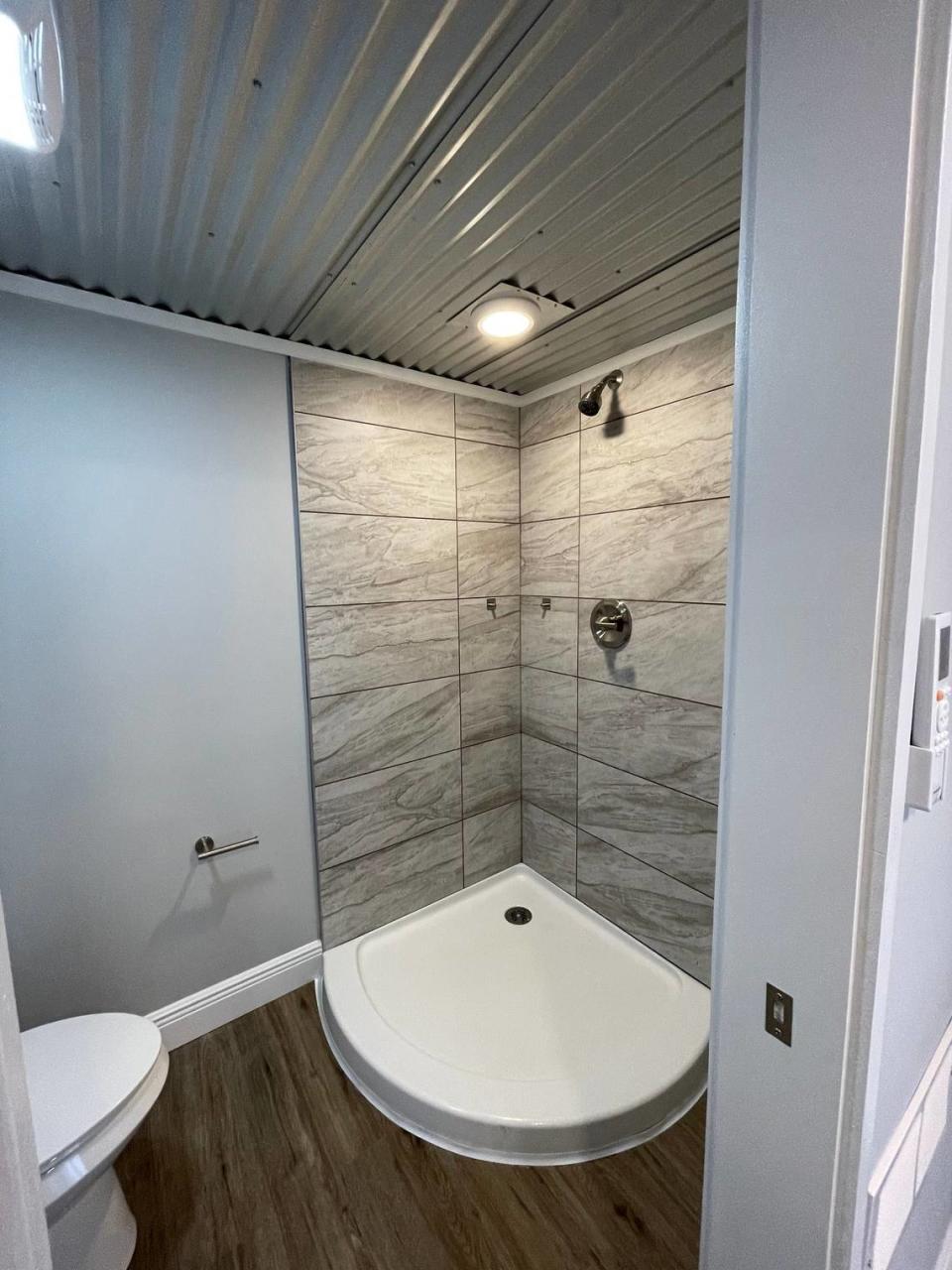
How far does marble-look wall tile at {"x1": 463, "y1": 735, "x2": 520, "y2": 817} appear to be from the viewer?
7.55 feet

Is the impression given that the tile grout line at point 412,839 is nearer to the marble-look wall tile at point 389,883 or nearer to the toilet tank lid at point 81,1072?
the marble-look wall tile at point 389,883

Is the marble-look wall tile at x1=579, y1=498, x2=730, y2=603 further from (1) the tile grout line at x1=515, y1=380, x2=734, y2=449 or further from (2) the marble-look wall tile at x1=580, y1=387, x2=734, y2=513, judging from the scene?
(1) the tile grout line at x1=515, y1=380, x2=734, y2=449

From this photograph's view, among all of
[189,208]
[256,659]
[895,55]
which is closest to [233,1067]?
[256,659]

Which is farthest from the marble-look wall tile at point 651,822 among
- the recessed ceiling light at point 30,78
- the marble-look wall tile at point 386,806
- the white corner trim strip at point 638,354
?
the recessed ceiling light at point 30,78

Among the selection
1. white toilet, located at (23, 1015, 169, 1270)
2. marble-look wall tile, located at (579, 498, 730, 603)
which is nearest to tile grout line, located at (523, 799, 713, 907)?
marble-look wall tile, located at (579, 498, 730, 603)

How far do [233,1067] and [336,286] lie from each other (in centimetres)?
236

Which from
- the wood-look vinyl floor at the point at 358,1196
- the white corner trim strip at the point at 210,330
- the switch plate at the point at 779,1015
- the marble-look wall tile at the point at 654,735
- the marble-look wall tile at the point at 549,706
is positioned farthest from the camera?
the marble-look wall tile at the point at 549,706

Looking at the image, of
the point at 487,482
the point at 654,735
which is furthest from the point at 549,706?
the point at 487,482

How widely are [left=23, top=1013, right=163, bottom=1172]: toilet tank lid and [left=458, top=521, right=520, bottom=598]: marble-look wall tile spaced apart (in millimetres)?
1707

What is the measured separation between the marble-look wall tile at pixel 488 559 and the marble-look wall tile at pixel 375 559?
0.06m

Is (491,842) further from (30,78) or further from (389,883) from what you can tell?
(30,78)

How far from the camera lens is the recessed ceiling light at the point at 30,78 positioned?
687 millimetres

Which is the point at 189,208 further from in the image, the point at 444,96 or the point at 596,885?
the point at 596,885

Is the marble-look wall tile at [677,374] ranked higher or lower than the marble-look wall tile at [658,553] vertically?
higher
